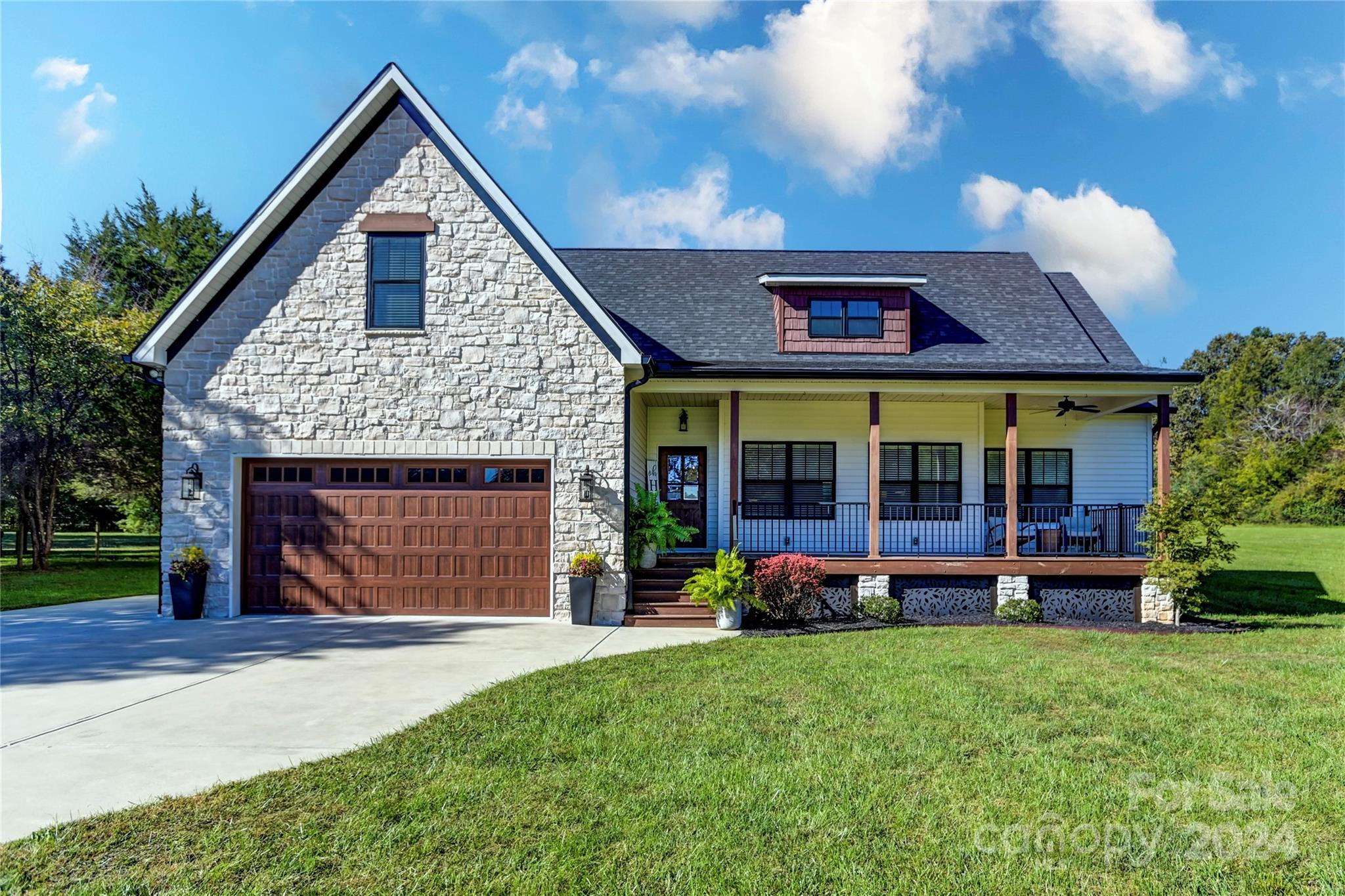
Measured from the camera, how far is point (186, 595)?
38.5ft

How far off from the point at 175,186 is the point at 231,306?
20015 mm

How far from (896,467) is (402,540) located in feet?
31.2

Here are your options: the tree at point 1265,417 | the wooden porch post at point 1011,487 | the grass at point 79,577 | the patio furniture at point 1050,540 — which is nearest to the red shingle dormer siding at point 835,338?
the wooden porch post at point 1011,487

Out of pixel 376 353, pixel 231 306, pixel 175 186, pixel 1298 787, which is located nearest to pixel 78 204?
pixel 175 186

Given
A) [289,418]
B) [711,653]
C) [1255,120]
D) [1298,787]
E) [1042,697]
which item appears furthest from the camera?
[1255,120]

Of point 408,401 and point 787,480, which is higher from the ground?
point 408,401

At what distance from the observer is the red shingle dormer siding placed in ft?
47.9

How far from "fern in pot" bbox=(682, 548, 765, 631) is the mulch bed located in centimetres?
31

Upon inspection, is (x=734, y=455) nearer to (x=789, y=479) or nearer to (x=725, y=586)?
(x=725, y=586)

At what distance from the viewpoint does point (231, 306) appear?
481 inches

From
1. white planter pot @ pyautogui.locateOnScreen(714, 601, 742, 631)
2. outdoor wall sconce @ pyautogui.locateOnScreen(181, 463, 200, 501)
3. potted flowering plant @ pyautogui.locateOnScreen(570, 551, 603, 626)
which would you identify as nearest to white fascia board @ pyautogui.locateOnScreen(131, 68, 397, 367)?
outdoor wall sconce @ pyautogui.locateOnScreen(181, 463, 200, 501)

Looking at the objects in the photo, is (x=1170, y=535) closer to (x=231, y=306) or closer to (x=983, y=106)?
(x=983, y=106)

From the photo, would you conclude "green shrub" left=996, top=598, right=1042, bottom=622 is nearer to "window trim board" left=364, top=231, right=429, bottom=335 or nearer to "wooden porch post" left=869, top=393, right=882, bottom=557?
"wooden porch post" left=869, top=393, right=882, bottom=557

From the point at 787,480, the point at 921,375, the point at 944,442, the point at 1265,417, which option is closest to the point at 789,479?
the point at 787,480
